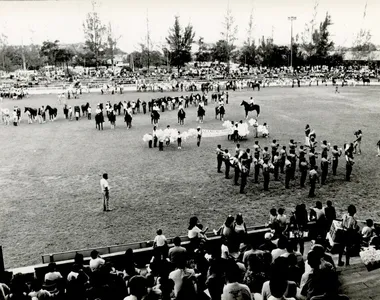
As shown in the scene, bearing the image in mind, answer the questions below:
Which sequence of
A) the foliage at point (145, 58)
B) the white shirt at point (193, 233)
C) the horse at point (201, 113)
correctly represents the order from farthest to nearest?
the foliage at point (145, 58)
the horse at point (201, 113)
the white shirt at point (193, 233)

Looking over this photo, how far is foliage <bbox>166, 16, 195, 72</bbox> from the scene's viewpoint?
7700 cm

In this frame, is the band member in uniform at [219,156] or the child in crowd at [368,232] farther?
the band member in uniform at [219,156]

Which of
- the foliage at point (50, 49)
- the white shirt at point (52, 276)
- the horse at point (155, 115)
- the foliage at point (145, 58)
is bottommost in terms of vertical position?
the white shirt at point (52, 276)

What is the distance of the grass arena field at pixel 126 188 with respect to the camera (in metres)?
12.1

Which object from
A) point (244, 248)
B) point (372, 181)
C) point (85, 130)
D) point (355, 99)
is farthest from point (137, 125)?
point (355, 99)

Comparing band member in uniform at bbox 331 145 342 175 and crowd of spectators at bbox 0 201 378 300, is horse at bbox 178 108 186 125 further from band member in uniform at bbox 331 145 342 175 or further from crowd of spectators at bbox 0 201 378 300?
crowd of spectators at bbox 0 201 378 300

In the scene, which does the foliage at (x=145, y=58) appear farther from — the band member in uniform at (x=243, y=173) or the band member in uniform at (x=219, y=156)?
the band member in uniform at (x=243, y=173)

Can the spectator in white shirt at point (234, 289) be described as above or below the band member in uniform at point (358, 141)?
above

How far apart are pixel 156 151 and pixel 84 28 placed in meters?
62.7

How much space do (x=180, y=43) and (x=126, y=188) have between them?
66.0 m

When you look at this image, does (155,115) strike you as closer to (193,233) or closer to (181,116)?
(181,116)

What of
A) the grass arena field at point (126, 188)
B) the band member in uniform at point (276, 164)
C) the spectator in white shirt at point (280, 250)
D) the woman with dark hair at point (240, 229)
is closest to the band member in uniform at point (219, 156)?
the grass arena field at point (126, 188)

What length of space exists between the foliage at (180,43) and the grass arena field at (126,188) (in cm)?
5079

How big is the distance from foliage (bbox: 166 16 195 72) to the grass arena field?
2000 inches
